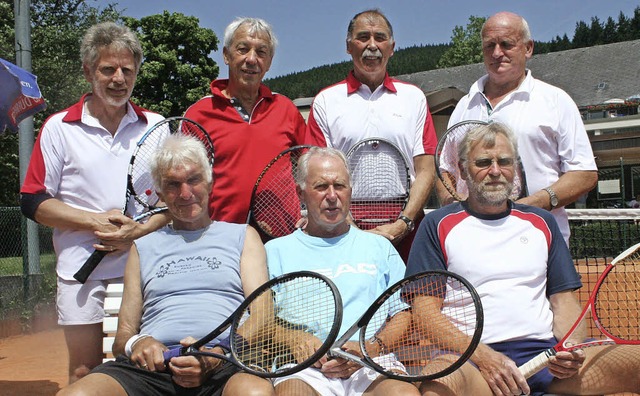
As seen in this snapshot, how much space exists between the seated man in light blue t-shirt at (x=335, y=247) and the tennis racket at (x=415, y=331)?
0.85ft

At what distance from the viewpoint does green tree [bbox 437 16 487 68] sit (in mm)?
62409

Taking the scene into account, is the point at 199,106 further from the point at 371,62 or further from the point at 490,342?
the point at 490,342

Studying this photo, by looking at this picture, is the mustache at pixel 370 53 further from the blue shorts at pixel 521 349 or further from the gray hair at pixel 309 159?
the blue shorts at pixel 521 349

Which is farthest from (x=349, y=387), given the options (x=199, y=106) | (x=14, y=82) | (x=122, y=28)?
(x=14, y=82)

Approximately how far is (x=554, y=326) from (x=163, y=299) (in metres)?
1.73

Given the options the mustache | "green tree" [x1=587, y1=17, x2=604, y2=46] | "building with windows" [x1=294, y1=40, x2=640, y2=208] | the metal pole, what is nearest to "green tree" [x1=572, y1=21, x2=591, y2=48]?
"green tree" [x1=587, y1=17, x2=604, y2=46]

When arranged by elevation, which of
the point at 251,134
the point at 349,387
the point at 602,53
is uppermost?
the point at 602,53

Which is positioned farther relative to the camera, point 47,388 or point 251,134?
point 47,388

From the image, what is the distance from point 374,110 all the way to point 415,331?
167 centimetres

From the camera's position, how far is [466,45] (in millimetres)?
64000

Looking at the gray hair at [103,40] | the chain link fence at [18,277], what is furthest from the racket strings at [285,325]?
the chain link fence at [18,277]

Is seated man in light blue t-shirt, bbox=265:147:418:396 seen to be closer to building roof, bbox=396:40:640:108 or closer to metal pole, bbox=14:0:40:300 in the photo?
metal pole, bbox=14:0:40:300

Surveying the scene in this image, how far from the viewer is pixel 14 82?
7371mm

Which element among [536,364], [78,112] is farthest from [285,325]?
[78,112]
